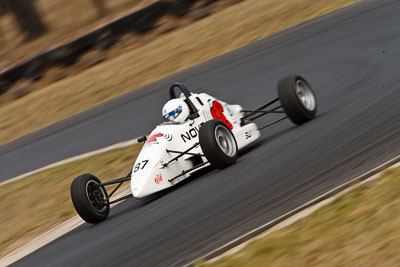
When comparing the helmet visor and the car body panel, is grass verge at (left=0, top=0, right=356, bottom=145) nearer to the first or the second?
the car body panel

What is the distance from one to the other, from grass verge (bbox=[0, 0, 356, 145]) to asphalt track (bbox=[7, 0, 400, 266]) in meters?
2.23

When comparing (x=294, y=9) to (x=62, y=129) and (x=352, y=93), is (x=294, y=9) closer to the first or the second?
(x=62, y=129)

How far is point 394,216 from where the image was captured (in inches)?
191

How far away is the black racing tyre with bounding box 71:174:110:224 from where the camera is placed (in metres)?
8.69

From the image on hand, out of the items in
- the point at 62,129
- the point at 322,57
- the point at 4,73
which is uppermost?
the point at 4,73

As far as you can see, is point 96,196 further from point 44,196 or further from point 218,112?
point 44,196

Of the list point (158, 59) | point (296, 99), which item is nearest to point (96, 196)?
point (296, 99)

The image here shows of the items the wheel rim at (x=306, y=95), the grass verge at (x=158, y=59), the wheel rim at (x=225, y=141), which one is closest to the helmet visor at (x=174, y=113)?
the wheel rim at (x=225, y=141)

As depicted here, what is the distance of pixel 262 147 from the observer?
984 cm

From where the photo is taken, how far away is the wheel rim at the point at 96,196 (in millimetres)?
8961

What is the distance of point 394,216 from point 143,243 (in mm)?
2807

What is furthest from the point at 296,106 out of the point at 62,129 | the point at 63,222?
the point at 62,129

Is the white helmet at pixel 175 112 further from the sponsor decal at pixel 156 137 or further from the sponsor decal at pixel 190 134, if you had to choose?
the sponsor decal at pixel 156 137

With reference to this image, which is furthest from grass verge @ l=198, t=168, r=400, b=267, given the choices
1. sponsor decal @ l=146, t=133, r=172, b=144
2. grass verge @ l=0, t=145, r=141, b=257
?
grass verge @ l=0, t=145, r=141, b=257
